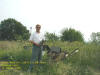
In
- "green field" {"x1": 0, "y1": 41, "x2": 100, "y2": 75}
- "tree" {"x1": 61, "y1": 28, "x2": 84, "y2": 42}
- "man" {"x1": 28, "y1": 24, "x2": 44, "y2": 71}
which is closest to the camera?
"green field" {"x1": 0, "y1": 41, "x2": 100, "y2": 75}

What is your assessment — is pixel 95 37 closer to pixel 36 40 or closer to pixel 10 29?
pixel 36 40

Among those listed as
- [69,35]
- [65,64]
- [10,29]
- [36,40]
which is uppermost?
[10,29]

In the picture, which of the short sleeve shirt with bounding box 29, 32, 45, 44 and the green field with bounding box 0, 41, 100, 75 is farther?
the short sleeve shirt with bounding box 29, 32, 45, 44

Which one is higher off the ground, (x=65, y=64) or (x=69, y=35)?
(x=69, y=35)

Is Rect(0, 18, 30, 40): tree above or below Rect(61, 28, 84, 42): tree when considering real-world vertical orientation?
above

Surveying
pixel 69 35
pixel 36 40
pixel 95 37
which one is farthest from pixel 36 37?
pixel 69 35

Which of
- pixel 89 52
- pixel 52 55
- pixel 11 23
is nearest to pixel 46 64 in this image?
pixel 52 55

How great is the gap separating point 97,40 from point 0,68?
5830 mm

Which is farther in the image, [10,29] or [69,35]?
[10,29]

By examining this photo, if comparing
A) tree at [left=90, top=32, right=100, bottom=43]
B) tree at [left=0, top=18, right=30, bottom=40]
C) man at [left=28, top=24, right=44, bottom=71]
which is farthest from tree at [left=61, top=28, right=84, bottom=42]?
man at [left=28, top=24, right=44, bottom=71]

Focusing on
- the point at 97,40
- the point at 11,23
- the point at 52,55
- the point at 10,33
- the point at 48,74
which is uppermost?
the point at 11,23

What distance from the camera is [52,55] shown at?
6.24m

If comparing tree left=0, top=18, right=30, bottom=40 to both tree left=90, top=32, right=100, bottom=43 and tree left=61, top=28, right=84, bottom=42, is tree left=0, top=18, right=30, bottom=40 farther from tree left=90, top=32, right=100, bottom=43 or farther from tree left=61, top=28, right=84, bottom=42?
tree left=90, top=32, right=100, bottom=43

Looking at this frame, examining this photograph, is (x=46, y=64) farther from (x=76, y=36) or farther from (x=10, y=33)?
(x=10, y=33)
